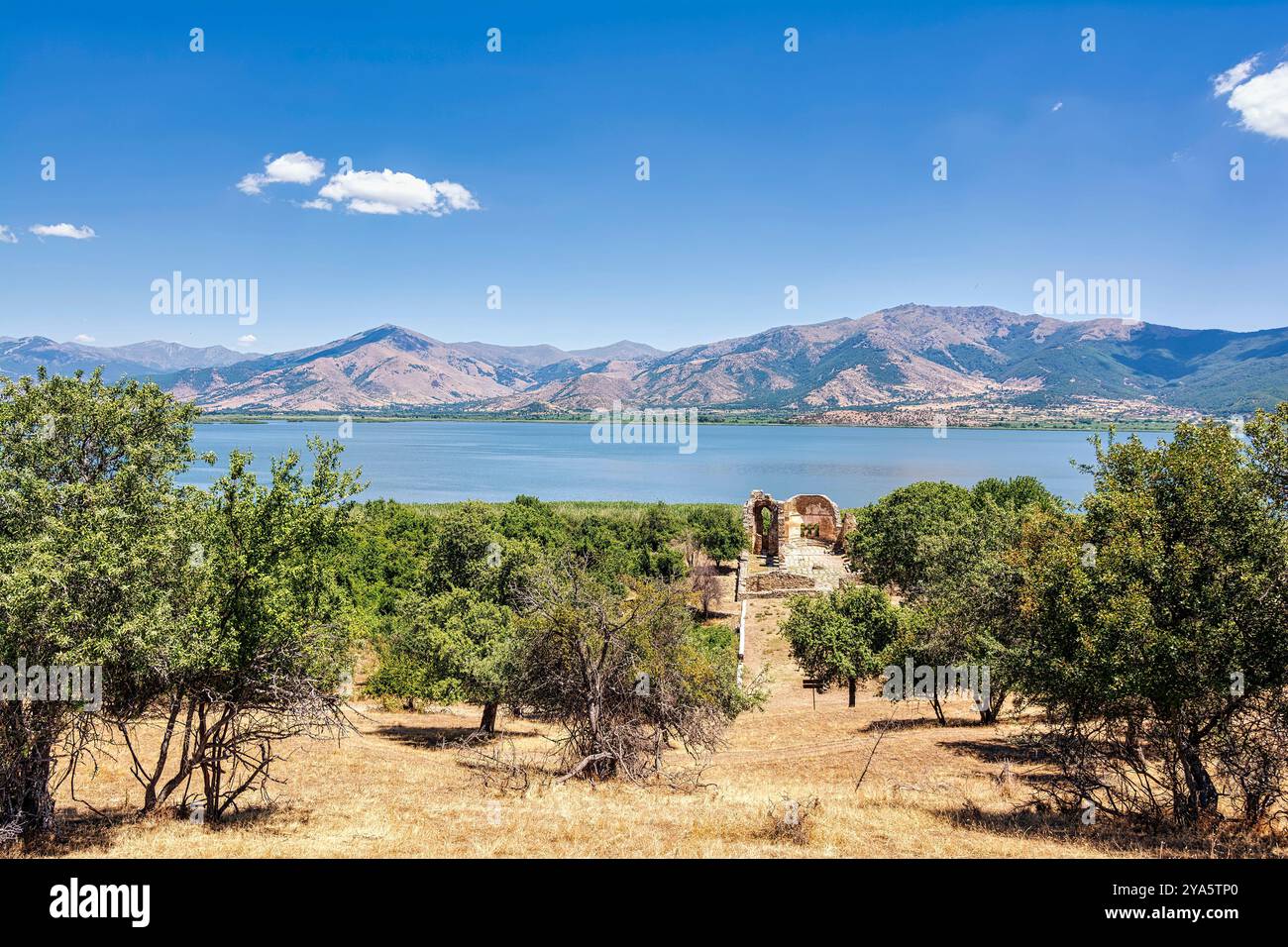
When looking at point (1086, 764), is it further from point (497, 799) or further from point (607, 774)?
point (497, 799)

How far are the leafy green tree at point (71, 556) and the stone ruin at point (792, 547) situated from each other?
148 ft

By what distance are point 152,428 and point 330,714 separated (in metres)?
7.30

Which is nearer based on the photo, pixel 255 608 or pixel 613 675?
pixel 255 608

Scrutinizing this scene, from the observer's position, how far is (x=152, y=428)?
15352mm

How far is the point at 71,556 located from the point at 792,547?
68.8m

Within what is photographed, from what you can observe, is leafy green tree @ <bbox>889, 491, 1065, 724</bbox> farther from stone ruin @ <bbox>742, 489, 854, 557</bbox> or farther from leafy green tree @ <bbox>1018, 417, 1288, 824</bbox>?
stone ruin @ <bbox>742, 489, 854, 557</bbox>

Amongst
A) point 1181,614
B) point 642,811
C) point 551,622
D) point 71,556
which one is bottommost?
point 642,811

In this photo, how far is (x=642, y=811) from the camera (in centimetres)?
1454

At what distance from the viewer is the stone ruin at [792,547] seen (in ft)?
186

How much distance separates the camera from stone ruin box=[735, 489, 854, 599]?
2231 inches

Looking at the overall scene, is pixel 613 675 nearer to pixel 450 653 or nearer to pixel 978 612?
pixel 450 653

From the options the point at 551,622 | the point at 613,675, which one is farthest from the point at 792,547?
the point at 551,622

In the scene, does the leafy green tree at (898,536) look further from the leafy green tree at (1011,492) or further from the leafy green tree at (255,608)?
the leafy green tree at (255,608)
